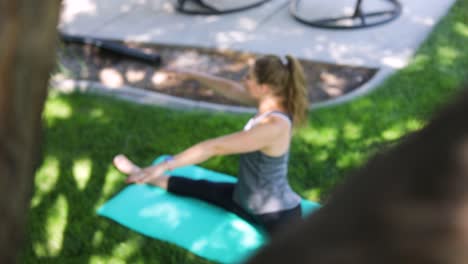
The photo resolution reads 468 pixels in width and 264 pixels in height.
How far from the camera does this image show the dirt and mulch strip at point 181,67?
5930 millimetres

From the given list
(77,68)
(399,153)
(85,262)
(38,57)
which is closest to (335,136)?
(85,262)

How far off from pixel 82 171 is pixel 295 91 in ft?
6.67

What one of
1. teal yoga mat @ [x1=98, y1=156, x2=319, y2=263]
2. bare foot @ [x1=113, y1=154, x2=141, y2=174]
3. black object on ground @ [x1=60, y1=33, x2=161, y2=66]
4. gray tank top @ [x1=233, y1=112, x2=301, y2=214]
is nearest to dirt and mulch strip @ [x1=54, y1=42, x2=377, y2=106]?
black object on ground @ [x1=60, y1=33, x2=161, y2=66]

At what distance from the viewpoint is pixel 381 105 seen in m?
5.52

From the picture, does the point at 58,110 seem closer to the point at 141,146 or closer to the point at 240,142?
the point at 141,146

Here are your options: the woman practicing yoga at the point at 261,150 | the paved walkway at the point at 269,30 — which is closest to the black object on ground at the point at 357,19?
the paved walkway at the point at 269,30

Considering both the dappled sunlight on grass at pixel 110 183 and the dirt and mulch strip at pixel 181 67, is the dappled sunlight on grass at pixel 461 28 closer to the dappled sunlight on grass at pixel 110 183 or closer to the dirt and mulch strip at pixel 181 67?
the dirt and mulch strip at pixel 181 67

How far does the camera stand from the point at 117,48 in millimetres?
6488

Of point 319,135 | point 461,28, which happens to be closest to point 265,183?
point 319,135

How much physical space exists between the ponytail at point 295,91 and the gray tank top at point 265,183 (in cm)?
32

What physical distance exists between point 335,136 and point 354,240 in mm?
4785

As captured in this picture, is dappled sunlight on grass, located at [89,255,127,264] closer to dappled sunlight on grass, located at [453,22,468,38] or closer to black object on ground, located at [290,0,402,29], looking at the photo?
black object on ground, located at [290,0,402,29]

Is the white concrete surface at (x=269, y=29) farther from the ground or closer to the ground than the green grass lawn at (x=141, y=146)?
closer to the ground

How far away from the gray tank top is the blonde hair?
34 cm
